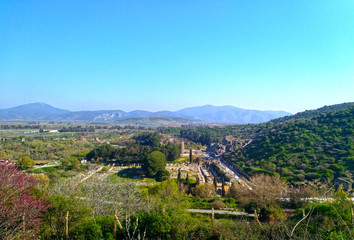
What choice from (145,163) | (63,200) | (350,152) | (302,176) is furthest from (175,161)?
(63,200)

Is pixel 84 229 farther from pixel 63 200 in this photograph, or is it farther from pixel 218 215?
pixel 218 215

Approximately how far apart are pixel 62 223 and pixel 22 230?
6.63 feet

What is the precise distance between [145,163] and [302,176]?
54.7ft

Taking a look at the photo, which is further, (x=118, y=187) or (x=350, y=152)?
(x=350, y=152)

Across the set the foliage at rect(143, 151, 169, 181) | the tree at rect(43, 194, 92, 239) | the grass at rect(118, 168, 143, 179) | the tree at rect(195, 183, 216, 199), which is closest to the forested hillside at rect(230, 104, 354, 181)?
the tree at rect(195, 183, 216, 199)

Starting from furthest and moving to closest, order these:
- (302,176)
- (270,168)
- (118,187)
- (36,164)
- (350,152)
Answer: (36,164), (270,168), (350,152), (302,176), (118,187)

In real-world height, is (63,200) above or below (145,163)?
A: above

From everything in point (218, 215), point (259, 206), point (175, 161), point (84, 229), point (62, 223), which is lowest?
point (175, 161)

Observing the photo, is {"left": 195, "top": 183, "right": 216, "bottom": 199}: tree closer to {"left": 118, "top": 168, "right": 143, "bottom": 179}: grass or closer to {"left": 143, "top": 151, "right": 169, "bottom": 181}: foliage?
{"left": 143, "top": 151, "right": 169, "bottom": 181}: foliage

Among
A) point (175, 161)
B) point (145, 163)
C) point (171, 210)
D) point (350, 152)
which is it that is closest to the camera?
point (171, 210)

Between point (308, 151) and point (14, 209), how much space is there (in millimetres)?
27923

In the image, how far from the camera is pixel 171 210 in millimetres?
6074

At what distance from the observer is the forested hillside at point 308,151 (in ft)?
65.0

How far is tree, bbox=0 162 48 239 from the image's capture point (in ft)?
13.7
